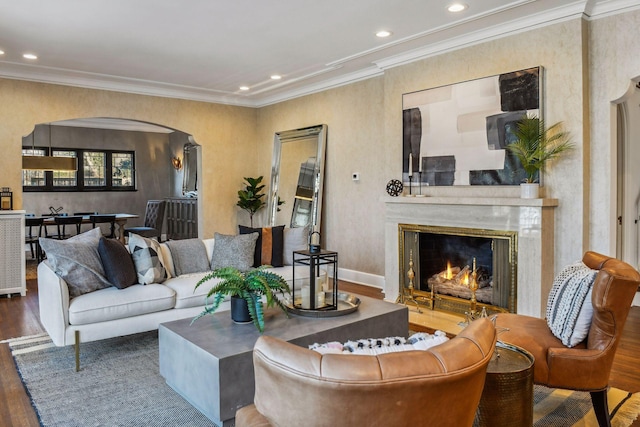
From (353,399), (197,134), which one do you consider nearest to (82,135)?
(197,134)

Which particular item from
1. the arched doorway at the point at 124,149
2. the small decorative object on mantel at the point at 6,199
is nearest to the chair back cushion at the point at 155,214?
the arched doorway at the point at 124,149

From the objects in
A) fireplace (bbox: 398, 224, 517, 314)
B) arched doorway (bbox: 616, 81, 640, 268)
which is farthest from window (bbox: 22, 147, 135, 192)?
arched doorway (bbox: 616, 81, 640, 268)

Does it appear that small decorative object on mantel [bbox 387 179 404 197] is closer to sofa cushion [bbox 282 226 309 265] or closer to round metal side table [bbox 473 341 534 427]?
sofa cushion [bbox 282 226 309 265]

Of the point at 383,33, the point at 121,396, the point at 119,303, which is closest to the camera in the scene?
the point at 121,396

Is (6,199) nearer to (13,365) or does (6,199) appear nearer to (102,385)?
(13,365)

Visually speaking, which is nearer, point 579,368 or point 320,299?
point 579,368

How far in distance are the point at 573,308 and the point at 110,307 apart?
3.02 m

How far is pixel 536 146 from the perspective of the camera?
4000mm

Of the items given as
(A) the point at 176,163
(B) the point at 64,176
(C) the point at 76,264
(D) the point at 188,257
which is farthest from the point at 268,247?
(B) the point at 64,176

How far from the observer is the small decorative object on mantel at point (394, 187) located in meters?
5.30

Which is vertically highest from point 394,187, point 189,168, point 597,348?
point 189,168

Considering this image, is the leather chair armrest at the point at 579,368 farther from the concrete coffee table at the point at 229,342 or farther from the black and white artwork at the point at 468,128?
the black and white artwork at the point at 468,128

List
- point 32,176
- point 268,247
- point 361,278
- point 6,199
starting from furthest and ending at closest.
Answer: point 32,176, point 361,278, point 6,199, point 268,247

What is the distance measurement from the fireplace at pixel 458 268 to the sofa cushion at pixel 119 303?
8.38ft
